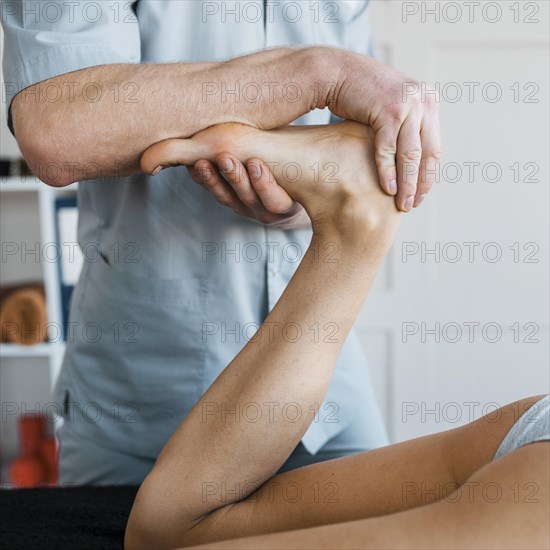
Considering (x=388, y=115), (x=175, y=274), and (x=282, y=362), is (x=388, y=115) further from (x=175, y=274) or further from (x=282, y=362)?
(x=175, y=274)

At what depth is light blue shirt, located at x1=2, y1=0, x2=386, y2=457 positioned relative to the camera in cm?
131

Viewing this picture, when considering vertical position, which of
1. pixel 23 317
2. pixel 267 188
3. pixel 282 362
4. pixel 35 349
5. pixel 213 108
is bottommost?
pixel 35 349

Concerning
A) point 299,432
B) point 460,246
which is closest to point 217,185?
point 299,432

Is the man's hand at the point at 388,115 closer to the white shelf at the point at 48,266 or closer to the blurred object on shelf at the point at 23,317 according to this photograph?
the white shelf at the point at 48,266

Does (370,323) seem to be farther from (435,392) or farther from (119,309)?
(119,309)

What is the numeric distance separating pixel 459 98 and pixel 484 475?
2.20m

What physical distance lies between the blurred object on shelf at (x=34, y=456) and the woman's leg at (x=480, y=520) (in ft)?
8.02

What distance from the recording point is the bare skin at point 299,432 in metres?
0.98

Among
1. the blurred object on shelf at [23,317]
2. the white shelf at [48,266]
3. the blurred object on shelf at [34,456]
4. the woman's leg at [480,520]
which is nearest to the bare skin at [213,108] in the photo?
the woman's leg at [480,520]

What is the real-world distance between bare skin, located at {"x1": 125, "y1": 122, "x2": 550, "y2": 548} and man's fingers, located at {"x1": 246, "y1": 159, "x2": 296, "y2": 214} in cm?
1

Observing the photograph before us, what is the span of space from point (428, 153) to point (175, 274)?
0.50 meters

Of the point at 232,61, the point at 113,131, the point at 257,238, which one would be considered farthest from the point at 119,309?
the point at 232,61

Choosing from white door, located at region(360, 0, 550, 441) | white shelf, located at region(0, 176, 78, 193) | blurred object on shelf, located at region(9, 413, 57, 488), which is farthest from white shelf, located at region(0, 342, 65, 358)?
white door, located at region(360, 0, 550, 441)

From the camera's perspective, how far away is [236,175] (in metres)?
1.08
